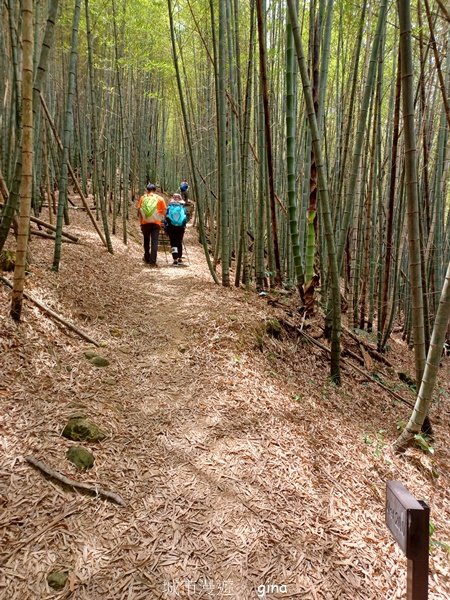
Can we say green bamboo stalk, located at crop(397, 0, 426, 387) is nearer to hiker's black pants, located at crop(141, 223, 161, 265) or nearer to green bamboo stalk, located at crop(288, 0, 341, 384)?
green bamboo stalk, located at crop(288, 0, 341, 384)

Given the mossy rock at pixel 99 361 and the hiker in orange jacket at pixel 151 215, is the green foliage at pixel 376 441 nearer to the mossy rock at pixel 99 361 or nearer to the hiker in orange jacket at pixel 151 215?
the mossy rock at pixel 99 361

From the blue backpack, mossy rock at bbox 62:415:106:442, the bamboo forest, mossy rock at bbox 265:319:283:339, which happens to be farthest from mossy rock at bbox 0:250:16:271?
the blue backpack

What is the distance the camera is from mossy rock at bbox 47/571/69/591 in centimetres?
130

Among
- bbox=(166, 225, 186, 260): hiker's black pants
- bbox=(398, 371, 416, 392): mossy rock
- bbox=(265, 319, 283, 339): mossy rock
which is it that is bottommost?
bbox=(398, 371, 416, 392): mossy rock

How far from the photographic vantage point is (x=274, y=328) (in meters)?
3.70

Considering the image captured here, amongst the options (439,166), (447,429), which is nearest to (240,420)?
(447,429)

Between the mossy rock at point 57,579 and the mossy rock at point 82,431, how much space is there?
0.65m

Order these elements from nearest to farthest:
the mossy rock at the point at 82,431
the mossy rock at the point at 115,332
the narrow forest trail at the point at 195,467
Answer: the narrow forest trail at the point at 195,467 → the mossy rock at the point at 82,431 → the mossy rock at the point at 115,332

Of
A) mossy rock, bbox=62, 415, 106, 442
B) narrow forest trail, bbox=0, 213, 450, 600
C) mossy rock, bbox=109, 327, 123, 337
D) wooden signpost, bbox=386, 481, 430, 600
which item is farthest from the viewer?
mossy rock, bbox=109, 327, 123, 337

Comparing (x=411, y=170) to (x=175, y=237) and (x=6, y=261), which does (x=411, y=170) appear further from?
(x=175, y=237)

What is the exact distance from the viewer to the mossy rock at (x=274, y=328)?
363cm

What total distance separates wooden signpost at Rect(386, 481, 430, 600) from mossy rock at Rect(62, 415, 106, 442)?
143 centimetres

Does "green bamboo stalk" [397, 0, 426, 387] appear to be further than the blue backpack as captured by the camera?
No

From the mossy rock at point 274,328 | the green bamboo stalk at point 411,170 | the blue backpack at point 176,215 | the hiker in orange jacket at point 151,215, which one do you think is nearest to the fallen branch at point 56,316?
the mossy rock at point 274,328
